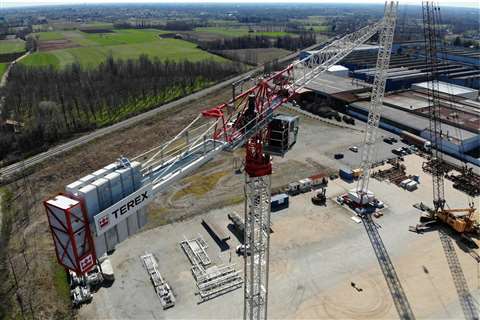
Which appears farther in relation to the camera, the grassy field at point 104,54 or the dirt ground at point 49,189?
the grassy field at point 104,54

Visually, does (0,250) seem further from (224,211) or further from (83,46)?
(83,46)

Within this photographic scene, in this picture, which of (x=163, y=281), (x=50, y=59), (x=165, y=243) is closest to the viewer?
(x=163, y=281)

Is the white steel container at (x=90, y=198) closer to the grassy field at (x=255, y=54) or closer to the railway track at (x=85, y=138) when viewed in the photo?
the railway track at (x=85, y=138)

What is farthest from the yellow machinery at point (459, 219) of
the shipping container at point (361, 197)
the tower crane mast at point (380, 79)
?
the tower crane mast at point (380, 79)

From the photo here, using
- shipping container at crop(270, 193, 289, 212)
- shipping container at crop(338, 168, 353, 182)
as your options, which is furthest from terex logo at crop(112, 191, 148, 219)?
shipping container at crop(338, 168, 353, 182)

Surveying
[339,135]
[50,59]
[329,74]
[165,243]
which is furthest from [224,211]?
[50,59]
